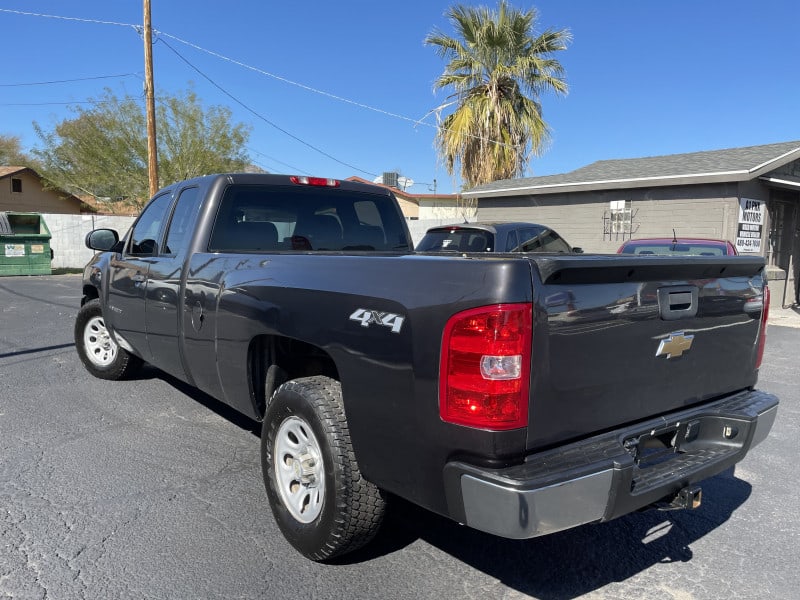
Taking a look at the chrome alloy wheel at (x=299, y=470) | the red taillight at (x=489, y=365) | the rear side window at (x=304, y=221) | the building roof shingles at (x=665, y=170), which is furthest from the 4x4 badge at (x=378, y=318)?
the building roof shingles at (x=665, y=170)

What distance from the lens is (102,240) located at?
5.34 metres

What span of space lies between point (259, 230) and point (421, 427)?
7.67 feet

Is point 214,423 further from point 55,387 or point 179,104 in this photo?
point 179,104

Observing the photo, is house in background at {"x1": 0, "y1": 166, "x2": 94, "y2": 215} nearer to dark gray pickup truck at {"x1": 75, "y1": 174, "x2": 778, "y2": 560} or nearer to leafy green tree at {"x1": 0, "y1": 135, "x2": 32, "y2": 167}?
leafy green tree at {"x1": 0, "y1": 135, "x2": 32, "y2": 167}

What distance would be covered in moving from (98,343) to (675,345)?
210 inches

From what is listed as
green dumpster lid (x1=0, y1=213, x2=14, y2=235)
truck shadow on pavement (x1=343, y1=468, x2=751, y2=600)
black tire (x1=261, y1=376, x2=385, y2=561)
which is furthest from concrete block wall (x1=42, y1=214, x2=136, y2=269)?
truck shadow on pavement (x1=343, y1=468, x2=751, y2=600)

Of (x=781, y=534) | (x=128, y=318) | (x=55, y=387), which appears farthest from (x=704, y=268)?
(x=55, y=387)

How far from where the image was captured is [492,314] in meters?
2.04

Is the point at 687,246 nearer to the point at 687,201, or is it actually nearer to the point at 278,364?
the point at 687,201

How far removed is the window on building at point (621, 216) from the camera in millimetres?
13707

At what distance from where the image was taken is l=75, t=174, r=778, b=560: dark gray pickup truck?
6.83 ft

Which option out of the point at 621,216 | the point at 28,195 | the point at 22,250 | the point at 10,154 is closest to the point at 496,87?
the point at 621,216

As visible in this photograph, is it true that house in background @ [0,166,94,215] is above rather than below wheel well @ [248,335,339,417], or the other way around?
above

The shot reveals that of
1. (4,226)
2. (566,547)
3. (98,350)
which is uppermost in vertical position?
(4,226)
